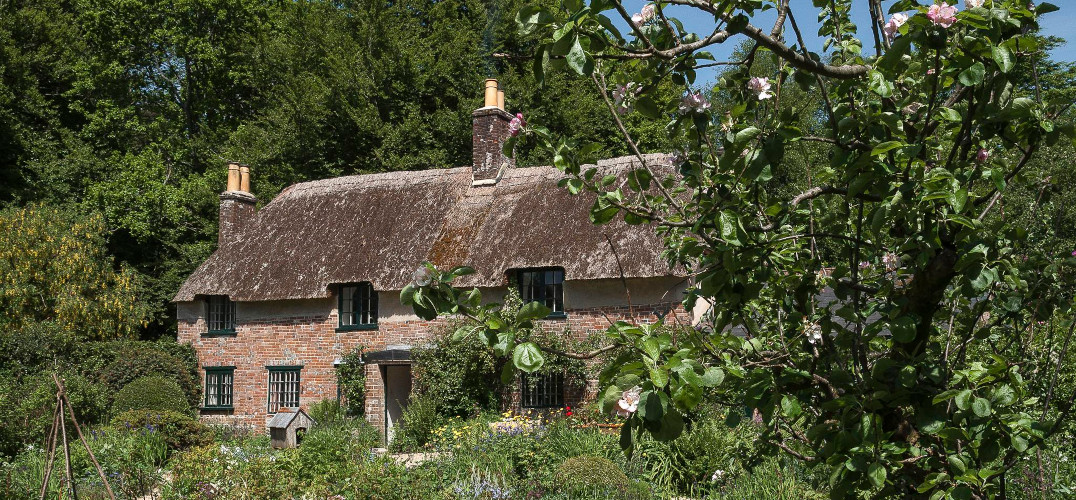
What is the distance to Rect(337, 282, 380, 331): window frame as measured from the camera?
19.5m

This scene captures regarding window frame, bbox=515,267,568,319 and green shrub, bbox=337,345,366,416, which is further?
green shrub, bbox=337,345,366,416

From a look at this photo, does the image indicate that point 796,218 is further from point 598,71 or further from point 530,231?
point 530,231

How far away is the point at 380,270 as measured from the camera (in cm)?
1906

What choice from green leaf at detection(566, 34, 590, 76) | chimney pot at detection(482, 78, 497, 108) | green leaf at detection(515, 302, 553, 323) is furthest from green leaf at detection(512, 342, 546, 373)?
chimney pot at detection(482, 78, 497, 108)

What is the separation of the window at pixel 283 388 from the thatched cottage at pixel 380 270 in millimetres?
32

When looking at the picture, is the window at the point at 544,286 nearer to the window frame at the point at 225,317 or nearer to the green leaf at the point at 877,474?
the window frame at the point at 225,317

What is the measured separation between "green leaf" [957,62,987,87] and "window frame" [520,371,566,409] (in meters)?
15.4

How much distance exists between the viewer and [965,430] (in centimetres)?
262

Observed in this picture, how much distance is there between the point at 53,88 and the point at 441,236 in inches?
747

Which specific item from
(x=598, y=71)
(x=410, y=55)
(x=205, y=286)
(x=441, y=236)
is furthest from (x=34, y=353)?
(x=598, y=71)

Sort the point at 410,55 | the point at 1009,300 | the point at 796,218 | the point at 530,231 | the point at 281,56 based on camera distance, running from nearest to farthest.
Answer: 1. the point at 1009,300
2. the point at 796,218
3. the point at 530,231
4. the point at 410,55
5. the point at 281,56

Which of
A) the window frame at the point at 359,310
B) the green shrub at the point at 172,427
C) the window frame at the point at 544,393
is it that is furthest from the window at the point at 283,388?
the window frame at the point at 544,393

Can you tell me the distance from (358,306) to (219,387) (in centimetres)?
458

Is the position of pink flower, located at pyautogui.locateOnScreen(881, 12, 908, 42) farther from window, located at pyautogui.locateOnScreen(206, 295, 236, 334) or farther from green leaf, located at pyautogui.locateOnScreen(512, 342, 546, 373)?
window, located at pyautogui.locateOnScreen(206, 295, 236, 334)
